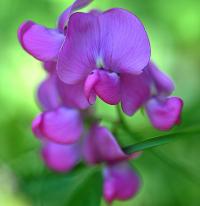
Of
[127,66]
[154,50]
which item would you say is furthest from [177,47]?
[127,66]

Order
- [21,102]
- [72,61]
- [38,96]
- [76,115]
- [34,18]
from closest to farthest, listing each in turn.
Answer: [72,61], [76,115], [38,96], [21,102], [34,18]

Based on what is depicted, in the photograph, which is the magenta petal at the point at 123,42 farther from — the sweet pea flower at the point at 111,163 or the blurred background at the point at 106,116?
the blurred background at the point at 106,116

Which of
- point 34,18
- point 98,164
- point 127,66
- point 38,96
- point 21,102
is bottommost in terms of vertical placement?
point 21,102

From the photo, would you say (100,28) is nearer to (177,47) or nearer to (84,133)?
(84,133)

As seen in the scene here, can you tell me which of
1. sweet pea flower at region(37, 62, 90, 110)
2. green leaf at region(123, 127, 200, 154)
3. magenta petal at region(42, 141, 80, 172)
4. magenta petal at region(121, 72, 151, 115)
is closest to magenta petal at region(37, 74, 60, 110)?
sweet pea flower at region(37, 62, 90, 110)

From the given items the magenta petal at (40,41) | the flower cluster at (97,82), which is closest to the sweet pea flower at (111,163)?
the flower cluster at (97,82)

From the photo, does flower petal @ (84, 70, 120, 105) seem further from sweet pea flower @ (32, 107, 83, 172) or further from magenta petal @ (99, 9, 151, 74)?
sweet pea flower @ (32, 107, 83, 172)
